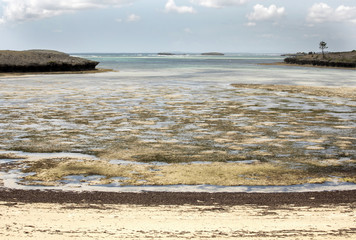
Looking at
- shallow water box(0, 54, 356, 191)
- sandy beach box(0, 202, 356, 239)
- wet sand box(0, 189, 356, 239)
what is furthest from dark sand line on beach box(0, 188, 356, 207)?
shallow water box(0, 54, 356, 191)

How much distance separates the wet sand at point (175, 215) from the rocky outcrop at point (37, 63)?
5039 cm

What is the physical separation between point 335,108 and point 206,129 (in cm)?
918

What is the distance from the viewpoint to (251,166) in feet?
34.8

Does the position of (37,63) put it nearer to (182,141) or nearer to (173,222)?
(182,141)

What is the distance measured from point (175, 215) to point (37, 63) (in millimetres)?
55234

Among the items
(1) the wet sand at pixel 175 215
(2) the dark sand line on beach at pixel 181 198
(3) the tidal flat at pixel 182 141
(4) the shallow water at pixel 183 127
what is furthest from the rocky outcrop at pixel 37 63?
(1) the wet sand at pixel 175 215

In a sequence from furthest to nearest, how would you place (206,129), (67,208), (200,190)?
(206,129), (200,190), (67,208)

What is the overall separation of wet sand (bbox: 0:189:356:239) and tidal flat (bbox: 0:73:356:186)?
1118 mm

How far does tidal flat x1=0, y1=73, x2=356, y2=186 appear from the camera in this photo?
993 centimetres

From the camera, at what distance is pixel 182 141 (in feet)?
44.1

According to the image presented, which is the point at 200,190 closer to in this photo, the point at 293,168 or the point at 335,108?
the point at 293,168

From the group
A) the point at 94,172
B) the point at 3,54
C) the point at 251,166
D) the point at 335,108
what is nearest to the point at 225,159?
the point at 251,166

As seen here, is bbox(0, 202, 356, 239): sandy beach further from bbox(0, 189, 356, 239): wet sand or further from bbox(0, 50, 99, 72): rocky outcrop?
bbox(0, 50, 99, 72): rocky outcrop

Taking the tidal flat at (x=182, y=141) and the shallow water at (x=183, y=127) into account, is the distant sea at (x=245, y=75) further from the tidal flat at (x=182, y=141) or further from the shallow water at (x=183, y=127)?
the tidal flat at (x=182, y=141)
